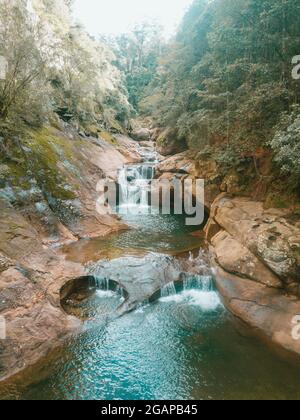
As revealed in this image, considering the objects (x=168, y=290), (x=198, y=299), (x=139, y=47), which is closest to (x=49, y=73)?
(x=168, y=290)

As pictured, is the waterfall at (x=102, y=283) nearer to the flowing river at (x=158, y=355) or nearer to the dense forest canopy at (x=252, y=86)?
the flowing river at (x=158, y=355)

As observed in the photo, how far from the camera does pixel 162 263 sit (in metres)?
10.6

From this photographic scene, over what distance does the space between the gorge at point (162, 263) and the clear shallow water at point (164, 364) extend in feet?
0.10

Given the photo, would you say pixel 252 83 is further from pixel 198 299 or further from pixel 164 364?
pixel 164 364

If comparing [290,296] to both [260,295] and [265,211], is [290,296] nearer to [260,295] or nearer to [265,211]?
[260,295]

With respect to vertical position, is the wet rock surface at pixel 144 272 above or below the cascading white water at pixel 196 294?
above

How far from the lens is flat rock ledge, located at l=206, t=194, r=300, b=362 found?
7578 millimetres

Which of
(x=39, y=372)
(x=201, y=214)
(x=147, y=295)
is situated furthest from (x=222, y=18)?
(x=39, y=372)

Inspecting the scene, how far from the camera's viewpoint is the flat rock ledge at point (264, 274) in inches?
298

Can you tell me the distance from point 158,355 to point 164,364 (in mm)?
315

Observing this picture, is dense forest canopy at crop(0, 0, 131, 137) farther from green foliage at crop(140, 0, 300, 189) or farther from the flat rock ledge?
the flat rock ledge

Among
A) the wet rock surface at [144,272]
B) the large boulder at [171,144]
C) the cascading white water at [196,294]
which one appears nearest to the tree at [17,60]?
the wet rock surface at [144,272]

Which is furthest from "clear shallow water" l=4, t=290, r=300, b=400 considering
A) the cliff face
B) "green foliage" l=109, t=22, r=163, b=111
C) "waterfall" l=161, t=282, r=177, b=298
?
"green foliage" l=109, t=22, r=163, b=111
